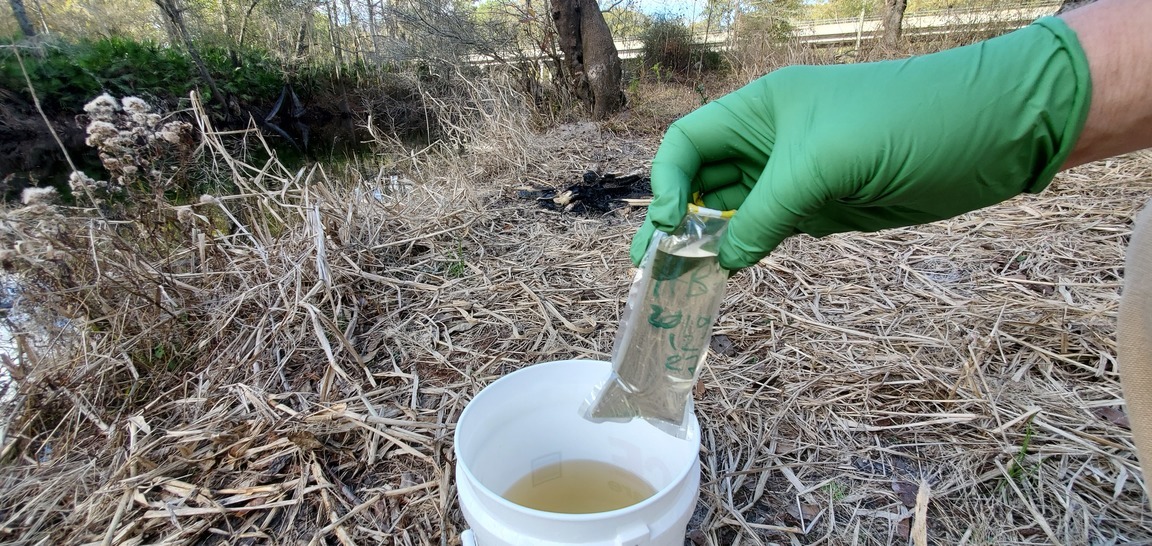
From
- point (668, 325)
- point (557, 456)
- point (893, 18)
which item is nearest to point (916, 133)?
point (668, 325)

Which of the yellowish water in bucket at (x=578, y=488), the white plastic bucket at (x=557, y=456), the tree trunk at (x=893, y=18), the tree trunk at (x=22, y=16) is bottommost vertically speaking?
the yellowish water in bucket at (x=578, y=488)

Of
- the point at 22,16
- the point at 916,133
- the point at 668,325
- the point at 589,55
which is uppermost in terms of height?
the point at 22,16

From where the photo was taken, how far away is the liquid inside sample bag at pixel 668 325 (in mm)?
964

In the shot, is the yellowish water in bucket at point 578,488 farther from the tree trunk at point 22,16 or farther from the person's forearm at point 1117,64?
the tree trunk at point 22,16

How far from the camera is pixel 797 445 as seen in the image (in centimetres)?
126

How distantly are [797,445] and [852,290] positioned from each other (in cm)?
81

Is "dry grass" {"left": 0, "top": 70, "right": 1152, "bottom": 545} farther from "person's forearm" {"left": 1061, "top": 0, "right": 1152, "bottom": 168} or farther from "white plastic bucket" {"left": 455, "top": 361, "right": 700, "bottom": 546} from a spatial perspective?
"person's forearm" {"left": 1061, "top": 0, "right": 1152, "bottom": 168}

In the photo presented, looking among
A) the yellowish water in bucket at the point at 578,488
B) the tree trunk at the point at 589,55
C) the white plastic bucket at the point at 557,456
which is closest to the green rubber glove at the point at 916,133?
the white plastic bucket at the point at 557,456

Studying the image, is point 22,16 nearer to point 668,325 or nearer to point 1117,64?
point 668,325

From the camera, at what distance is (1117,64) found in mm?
740

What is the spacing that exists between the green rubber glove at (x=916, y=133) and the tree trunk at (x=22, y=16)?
551 inches

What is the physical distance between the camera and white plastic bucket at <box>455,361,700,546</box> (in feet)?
2.29

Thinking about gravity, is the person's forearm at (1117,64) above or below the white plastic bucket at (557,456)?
above

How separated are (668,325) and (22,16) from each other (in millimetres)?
14346
